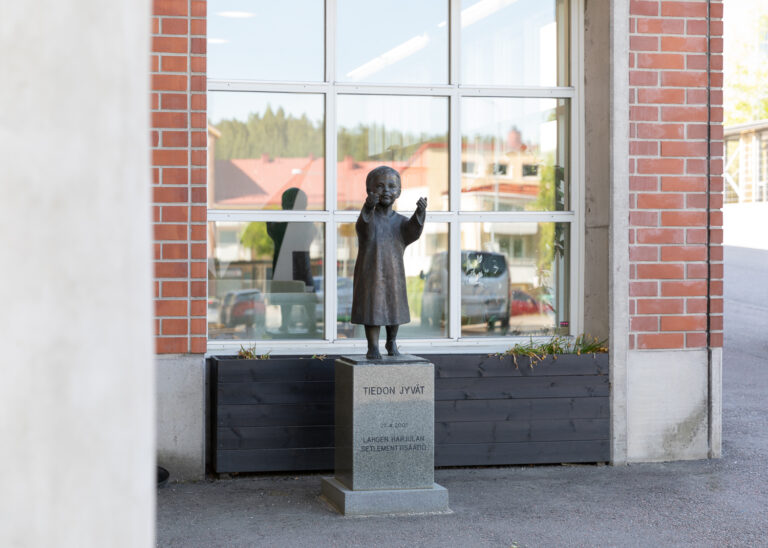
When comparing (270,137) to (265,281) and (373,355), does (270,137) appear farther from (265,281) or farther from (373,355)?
(373,355)

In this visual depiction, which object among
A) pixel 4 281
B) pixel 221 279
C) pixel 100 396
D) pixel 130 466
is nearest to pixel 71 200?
pixel 4 281

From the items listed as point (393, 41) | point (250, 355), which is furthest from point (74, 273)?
point (393, 41)

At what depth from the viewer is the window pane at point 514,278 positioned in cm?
736

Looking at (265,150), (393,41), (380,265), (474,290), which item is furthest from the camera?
(474,290)

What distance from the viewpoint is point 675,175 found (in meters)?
7.00

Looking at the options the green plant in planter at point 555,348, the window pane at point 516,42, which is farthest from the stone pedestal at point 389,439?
the window pane at point 516,42

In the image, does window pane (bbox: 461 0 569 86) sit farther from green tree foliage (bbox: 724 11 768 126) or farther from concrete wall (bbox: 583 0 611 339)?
green tree foliage (bbox: 724 11 768 126)

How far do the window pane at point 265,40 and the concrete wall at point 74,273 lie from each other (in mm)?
5564

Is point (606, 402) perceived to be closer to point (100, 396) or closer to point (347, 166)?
point (347, 166)

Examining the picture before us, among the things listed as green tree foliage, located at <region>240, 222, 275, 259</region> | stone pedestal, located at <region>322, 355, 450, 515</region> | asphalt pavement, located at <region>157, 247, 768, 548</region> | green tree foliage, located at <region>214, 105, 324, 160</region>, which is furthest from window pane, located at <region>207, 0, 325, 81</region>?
asphalt pavement, located at <region>157, 247, 768, 548</region>

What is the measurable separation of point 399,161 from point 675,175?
2.01m

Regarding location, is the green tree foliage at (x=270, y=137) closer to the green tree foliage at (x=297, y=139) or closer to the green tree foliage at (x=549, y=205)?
the green tree foliage at (x=297, y=139)

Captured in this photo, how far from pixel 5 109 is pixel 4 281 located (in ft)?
0.80

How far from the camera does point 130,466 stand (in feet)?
5.08
